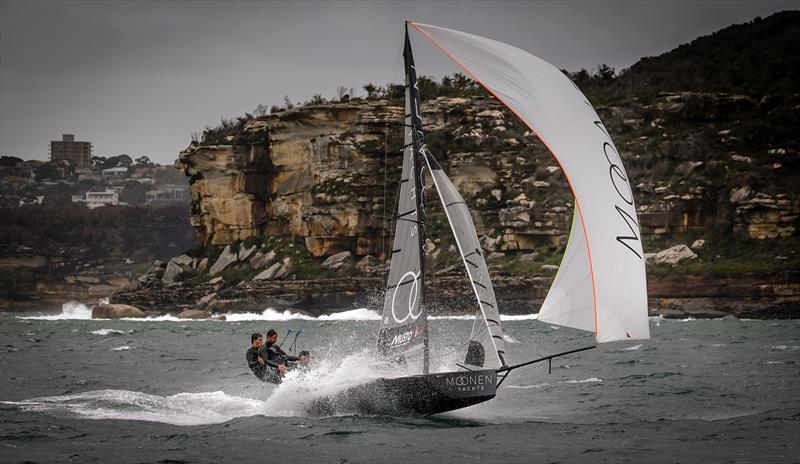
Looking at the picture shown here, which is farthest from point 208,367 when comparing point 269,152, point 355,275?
point 269,152

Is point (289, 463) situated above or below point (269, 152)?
below

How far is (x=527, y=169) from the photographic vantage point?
69.9m

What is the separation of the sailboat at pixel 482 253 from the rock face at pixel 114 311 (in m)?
54.5

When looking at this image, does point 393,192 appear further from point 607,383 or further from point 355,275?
point 607,383

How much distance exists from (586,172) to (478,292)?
3.04 metres

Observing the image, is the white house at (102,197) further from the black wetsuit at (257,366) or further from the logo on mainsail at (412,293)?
the logo on mainsail at (412,293)

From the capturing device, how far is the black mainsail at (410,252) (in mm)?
16438

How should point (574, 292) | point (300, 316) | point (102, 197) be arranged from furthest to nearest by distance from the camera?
point (102, 197) → point (300, 316) → point (574, 292)

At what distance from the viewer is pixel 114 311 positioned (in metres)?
67.8

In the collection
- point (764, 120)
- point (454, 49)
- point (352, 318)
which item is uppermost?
point (764, 120)

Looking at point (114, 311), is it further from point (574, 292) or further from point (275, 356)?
point (574, 292)

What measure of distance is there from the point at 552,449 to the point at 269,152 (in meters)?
65.5

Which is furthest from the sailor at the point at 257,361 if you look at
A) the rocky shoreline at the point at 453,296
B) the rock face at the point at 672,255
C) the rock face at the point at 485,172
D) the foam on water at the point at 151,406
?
the rock face at the point at 485,172

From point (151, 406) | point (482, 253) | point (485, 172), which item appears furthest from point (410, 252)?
point (485, 172)
